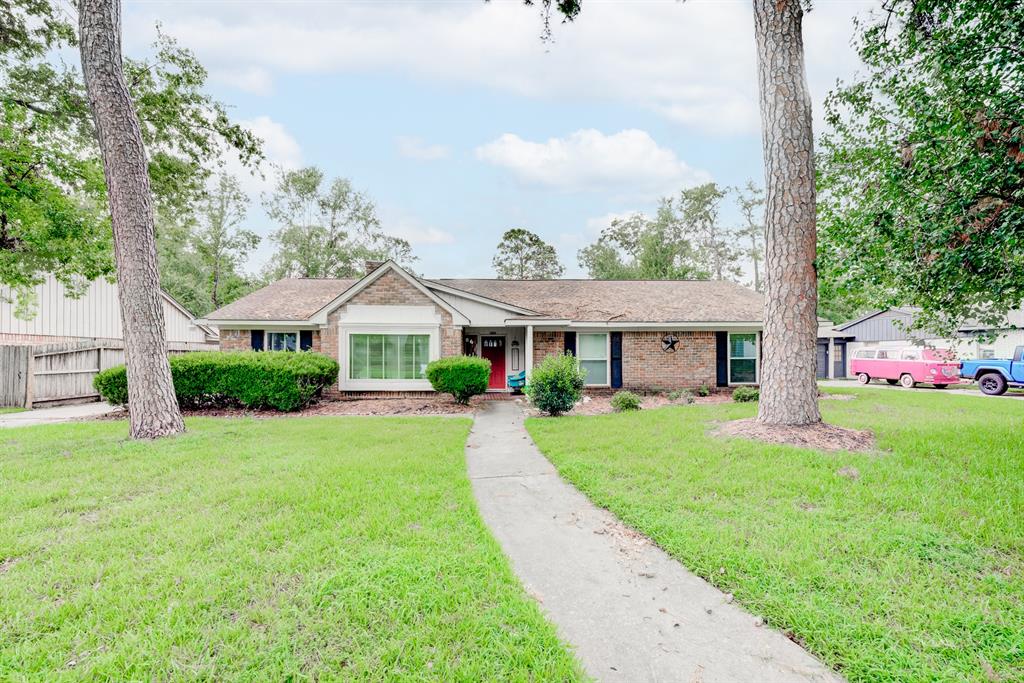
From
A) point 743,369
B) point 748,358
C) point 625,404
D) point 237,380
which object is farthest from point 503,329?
point 748,358

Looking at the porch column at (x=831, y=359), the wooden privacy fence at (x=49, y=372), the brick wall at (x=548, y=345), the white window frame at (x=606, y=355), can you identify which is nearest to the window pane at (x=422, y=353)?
the brick wall at (x=548, y=345)

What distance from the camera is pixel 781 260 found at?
6977 mm

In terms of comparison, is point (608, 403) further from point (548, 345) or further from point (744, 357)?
point (744, 357)

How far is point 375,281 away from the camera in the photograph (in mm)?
13281

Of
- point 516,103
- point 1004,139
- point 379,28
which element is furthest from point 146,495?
point 516,103

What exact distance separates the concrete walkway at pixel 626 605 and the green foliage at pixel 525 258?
3118 centimetres

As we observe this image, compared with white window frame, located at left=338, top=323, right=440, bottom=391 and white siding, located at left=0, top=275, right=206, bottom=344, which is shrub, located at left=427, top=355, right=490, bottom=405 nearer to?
white window frame, located at left=338, top=323, right=440, bottom=391

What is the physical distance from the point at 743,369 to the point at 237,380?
15.8 m

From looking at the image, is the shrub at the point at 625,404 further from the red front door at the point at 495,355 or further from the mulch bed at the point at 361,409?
the red front door at the point at 495,355

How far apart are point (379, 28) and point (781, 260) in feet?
35.2

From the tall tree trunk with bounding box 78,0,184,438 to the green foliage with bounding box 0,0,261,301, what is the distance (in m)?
3.92

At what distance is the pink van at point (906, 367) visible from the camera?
16984mm

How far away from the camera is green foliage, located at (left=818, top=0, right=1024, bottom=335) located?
502 centimetres

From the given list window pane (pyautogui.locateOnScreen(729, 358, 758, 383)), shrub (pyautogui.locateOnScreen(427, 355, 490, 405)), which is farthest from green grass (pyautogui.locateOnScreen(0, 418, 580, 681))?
window pane (pyautogui.locateOnScreen(729, 358, 758, 383))
